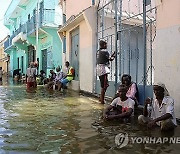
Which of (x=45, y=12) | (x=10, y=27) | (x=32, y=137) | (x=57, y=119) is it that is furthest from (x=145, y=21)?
(x=10, y=27)

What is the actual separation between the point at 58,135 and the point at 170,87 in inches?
117

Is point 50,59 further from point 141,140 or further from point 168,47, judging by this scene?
point 141,140

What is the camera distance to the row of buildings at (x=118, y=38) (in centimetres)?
735

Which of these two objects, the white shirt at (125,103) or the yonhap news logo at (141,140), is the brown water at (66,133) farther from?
the white shirt at (125,103)

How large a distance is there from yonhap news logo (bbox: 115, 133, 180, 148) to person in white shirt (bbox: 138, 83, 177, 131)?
477mm

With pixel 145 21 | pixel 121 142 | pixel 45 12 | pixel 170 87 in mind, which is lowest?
pixel 121 142

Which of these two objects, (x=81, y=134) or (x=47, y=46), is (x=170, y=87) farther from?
(x=47, y=46)

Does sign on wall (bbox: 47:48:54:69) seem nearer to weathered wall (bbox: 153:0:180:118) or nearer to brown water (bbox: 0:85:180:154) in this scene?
brown water (bbox: 0:85:180:154)

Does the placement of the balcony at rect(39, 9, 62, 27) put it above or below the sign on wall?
above

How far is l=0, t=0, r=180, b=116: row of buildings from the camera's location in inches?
289

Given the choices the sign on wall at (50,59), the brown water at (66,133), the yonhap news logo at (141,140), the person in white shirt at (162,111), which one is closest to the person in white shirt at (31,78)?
the sign on wall at (50,59)

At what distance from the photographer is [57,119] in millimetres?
7188

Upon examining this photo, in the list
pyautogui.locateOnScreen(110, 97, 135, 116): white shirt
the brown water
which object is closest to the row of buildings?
pyautogui.locateOnScreen(110, 97, 135, 116): white shirt

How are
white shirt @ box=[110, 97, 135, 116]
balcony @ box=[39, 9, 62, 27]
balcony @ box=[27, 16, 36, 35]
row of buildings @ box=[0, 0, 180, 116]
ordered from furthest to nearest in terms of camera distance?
balcony @ box=[27, 16, 36, 35] < balcony @ box=[39, 9, 62, 27] < row of buildings @ box=[0, 0, 180, 116] < white shirt @ box=[110, 97, 135, 116]
